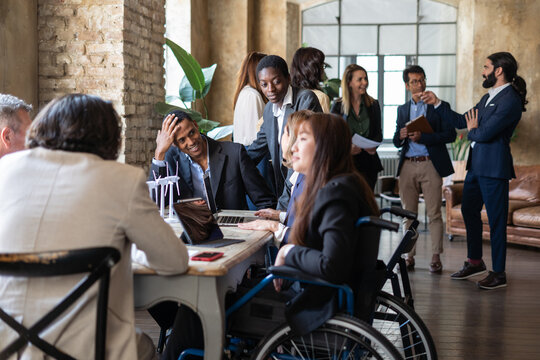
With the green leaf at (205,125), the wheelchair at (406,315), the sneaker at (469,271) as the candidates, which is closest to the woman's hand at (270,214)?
the wheelchair at (406,315)

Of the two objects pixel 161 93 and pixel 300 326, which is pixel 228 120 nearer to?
pixel 161 93

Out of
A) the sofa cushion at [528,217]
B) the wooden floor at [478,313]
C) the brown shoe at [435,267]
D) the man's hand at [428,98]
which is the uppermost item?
the man's hand at [428,98]

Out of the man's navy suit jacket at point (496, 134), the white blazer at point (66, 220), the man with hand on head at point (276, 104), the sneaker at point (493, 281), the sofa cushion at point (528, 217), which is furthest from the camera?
the sofa cushion at point (528, 217)

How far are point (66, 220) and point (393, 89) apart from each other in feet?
35.0

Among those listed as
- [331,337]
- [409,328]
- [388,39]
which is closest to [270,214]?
[409,328]

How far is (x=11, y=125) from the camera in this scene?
2.93 m

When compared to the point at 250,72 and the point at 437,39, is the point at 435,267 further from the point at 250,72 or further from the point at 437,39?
the point at 437,39

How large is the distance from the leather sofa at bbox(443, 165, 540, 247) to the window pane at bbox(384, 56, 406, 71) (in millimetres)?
4469

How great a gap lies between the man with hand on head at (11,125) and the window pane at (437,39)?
9.77 meters

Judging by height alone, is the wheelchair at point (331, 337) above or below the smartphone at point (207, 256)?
below

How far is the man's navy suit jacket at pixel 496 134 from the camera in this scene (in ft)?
16.9

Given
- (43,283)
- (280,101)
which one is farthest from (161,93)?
(43,283)

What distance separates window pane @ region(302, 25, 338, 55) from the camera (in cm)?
1180

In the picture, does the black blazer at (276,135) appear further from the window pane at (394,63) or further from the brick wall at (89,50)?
the window pane at (394,63)
